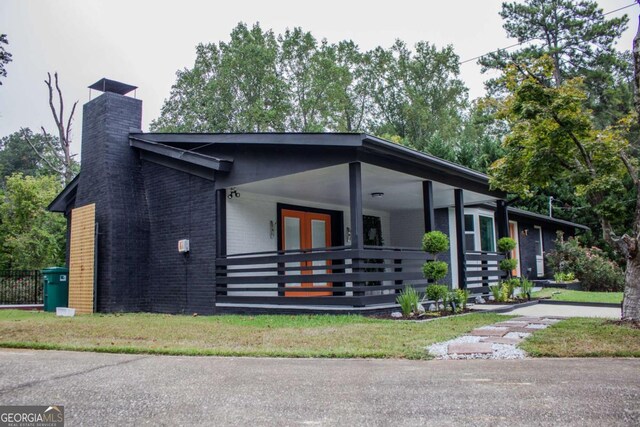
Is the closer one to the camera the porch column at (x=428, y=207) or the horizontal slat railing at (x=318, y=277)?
the horizontal slat railing at (x=318, y=277)

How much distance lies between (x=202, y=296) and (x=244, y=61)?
21975mm

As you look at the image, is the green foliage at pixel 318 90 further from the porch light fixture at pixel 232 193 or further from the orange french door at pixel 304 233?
the porch light fixture at pixel 232 193

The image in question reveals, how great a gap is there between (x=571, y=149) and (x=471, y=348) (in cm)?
425

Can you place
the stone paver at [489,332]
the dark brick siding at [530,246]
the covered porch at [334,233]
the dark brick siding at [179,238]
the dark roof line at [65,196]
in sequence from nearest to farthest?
the stone paver at [489,332], the covered porch at [334,233], the dark brick siding at [179,238], the dark roof line at [65,196], the dark brick siding at [530,246]

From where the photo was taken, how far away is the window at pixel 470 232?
1473 centimetres

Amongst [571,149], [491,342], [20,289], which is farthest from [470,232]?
[20,289]

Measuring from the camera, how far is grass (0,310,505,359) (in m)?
5.22

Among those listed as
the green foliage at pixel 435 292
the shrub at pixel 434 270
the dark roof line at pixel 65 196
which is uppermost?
the dark roof line at pixel 65 196

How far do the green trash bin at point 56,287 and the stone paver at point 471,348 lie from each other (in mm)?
9776

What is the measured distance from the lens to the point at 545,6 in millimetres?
25281

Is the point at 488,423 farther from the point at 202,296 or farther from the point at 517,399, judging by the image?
the point at 202,296

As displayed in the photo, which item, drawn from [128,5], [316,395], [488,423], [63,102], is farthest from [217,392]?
[63,102]

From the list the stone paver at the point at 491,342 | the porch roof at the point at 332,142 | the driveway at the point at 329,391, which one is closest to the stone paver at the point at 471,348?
the stone paver at the point at 491,342

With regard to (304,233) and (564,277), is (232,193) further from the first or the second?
(564,277)
